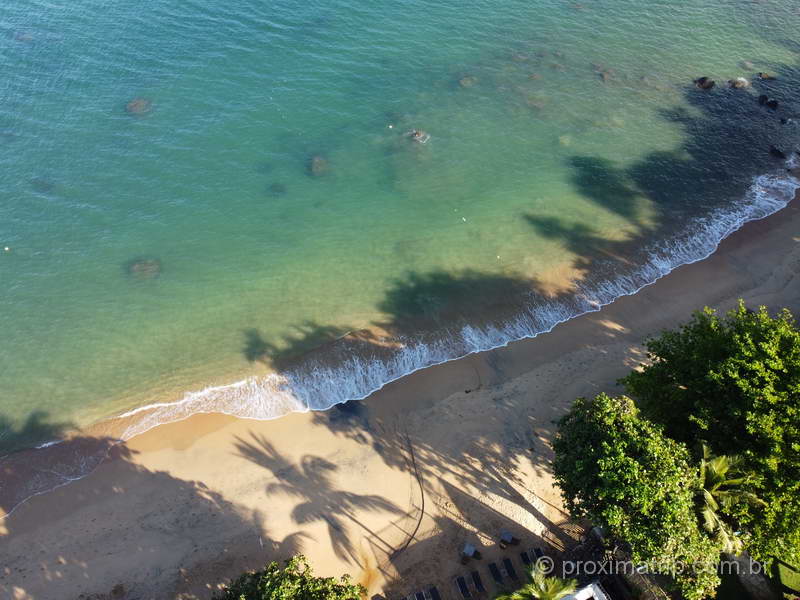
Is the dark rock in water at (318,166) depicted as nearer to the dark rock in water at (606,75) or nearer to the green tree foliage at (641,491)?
the dark rock in water at (606,75)

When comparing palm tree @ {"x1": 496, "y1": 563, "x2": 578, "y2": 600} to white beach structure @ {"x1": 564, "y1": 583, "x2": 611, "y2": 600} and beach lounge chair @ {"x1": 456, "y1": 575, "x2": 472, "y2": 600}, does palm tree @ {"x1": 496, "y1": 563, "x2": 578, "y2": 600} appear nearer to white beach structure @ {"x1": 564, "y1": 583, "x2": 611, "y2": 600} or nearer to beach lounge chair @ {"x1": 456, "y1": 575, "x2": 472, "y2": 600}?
white beach structure @ {"x1": 564, "y1": 583, "x2": 611, "y2": 600}

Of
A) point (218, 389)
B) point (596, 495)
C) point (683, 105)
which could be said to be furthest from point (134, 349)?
point (683, 105)

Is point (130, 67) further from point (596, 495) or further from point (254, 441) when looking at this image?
point (596, 495)

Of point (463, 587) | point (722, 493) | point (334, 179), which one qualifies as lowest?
point (463, 587)

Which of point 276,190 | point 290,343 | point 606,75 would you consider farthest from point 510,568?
point 606,75

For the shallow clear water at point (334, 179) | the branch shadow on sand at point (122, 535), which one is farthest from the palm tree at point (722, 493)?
the branch shadow on sand at point (122, 535)

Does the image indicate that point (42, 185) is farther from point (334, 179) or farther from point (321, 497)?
point (321, 497)
